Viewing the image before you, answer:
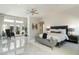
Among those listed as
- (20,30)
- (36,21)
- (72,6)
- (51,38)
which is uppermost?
(72,6)

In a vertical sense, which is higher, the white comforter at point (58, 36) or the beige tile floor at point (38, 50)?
the white comforter at point (58, 36)

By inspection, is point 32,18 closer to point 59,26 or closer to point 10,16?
point 10,16

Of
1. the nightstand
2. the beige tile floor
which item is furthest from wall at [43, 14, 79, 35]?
the beige tile floor

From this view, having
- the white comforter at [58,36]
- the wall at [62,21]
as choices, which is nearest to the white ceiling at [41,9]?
the wall at [62,21]

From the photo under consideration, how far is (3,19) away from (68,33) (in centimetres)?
111

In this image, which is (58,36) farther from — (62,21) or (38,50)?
(38,50)

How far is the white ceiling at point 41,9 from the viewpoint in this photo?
63.4 inches

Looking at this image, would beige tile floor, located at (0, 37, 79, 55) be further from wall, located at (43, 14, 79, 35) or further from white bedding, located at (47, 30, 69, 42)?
wall, located at (43, 14, 79, 35)

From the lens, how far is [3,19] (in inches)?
63.0

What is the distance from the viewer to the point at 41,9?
5.48 feet

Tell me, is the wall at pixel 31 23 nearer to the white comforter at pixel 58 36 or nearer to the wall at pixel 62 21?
the wall at pixel 62 21

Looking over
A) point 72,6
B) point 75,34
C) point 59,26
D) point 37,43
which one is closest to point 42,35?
point 37,43

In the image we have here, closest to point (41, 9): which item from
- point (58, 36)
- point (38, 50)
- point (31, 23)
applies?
point (31, 23)

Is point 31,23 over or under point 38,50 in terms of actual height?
over
